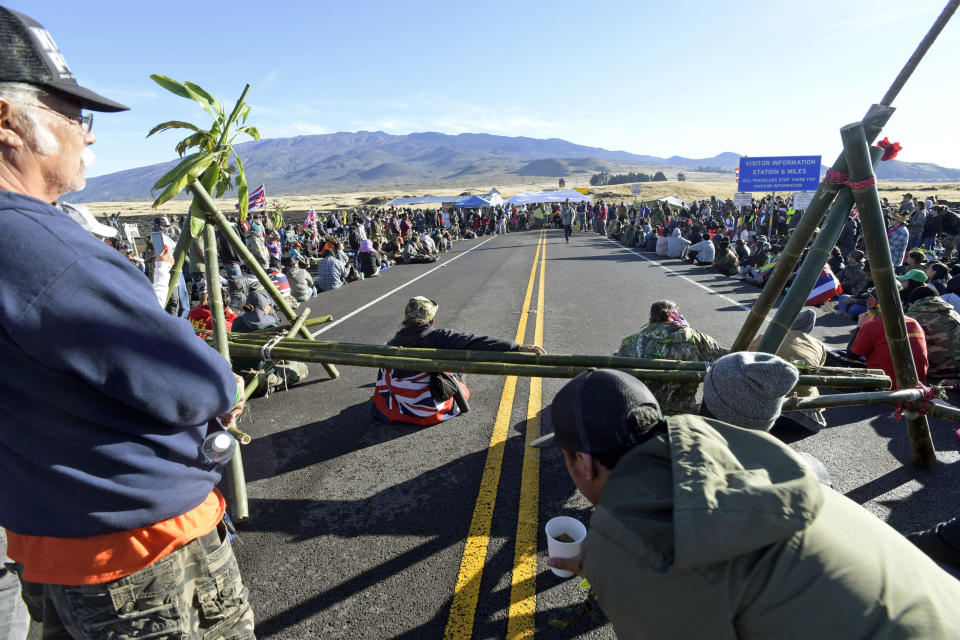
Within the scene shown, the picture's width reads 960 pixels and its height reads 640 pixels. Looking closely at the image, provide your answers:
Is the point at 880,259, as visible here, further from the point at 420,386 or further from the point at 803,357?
Answer: the point at 420,386

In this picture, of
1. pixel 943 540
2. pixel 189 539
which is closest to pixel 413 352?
pixel 189 539

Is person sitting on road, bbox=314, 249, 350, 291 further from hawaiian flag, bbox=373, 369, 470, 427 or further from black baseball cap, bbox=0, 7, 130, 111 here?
black baseball cap, bbox=0, 7, 130, 111

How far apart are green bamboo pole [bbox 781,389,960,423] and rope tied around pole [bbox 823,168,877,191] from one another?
140cm

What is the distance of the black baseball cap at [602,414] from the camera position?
4.47ft

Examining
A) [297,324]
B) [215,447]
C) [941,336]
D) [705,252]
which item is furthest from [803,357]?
[705,252]

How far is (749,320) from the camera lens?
371 centimetres

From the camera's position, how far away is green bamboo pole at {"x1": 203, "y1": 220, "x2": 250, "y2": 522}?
353 cm

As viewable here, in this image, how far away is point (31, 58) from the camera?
137 centimetres

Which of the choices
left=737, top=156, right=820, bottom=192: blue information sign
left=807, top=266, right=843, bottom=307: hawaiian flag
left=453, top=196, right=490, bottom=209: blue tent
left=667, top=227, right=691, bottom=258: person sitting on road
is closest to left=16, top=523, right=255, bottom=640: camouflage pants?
left=807, top=266, right=843, bottom=307: hawaiian flag

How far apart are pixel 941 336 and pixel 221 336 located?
24.0 ft

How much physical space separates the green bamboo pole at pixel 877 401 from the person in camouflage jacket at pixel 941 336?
248cm

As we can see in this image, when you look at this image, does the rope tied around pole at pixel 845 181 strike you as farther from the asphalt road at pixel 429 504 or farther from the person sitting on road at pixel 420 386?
the person sitting on road at pixel 420 386

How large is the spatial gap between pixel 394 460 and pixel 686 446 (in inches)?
142

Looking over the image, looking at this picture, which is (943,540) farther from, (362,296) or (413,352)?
(362,296)
